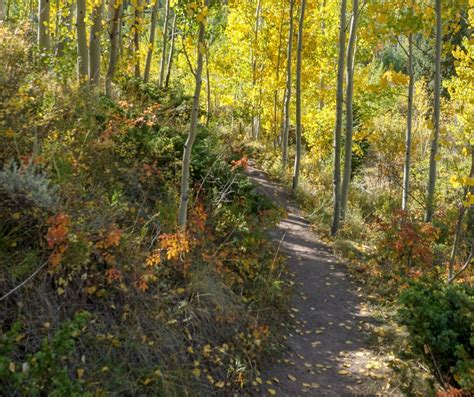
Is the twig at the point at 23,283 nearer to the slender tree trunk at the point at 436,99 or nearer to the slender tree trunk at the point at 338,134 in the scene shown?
the slender tree trunk at the point at 436,99

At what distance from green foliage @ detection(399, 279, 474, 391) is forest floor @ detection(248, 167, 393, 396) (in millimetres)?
836

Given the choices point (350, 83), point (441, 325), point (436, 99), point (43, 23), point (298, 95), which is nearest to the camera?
point (441, 325)

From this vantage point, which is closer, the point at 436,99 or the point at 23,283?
the point at 23,283

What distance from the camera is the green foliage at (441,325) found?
176 inches

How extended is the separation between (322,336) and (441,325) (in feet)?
6.99

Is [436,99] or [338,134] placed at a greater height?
[436,99]

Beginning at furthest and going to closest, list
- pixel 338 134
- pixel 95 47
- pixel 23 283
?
pixel 338 134
pixel 95 47
pixel 23 283

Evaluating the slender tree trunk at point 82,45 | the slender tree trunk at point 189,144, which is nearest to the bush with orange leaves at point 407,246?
the slender tree trunk at point 189,144

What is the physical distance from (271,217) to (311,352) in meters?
2.47

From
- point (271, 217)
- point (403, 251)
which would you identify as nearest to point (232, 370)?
point (271, 217)

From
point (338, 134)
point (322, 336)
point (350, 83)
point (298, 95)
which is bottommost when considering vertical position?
point (322, 336)

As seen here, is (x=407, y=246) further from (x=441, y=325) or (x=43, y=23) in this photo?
(x=43, y=23)

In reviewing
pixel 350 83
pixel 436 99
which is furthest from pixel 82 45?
pixel 436 99

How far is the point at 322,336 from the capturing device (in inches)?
253
